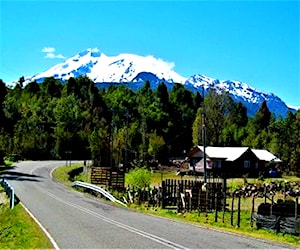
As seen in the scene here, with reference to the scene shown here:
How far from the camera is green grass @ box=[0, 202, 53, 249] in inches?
768

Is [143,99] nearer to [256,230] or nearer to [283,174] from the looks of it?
[283,174]

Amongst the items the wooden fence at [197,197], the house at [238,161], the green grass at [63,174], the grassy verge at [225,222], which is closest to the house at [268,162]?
the house at [238,161]

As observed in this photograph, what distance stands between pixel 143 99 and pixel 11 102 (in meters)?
33.7

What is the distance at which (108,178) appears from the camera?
171 ft

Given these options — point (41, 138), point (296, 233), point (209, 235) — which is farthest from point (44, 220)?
point (41, 138)

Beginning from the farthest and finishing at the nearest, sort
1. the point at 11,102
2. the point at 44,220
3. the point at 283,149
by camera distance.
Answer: the point at 11,102
the point at 283,149
the point at 44,220

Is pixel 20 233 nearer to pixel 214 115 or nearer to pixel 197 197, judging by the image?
pixel 197 197

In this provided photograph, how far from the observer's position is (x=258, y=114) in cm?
11750

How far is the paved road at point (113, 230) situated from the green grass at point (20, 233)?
0.54 metres

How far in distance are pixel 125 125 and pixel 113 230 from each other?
77.1m

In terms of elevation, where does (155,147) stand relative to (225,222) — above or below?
above

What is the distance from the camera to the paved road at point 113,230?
1855cm

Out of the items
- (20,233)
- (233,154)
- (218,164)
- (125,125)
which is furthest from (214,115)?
(20,233)

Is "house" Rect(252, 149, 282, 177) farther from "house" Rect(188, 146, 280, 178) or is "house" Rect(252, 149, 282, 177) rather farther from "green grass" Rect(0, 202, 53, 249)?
"green grass" Rect(0, 202, 53, 249)
